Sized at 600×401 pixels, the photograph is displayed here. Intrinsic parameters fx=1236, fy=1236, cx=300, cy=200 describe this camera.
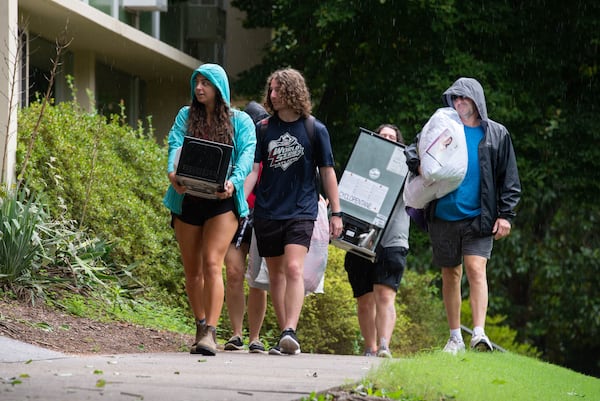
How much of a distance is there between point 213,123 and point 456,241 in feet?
6.90

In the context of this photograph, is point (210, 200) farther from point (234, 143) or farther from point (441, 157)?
point (441, 157)

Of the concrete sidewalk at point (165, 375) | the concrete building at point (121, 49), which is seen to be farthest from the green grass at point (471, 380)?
the concrete building at point (121, 49)

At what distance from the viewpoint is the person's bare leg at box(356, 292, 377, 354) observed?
35.2 ft

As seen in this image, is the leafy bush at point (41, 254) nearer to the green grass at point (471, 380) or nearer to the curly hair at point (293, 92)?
the curly hair at point (293, 92)

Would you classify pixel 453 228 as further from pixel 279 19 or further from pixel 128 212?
pixel 279 19

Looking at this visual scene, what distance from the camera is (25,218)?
35.4 feet

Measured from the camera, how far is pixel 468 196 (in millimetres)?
9367

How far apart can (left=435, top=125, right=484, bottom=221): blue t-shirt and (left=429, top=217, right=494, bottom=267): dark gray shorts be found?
0.19ft

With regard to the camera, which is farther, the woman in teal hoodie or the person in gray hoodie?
the person in gray hoodie

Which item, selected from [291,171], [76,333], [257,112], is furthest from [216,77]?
[76,333]

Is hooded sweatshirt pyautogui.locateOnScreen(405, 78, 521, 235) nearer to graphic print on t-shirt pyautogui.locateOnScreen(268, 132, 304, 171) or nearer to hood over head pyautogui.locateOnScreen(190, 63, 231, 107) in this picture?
graphic print on t-shirt pyautogui.locateOnScreen(268, 132, 304, 171)

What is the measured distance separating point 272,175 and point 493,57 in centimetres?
1279

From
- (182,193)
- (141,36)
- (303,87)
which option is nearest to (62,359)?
(182,193)

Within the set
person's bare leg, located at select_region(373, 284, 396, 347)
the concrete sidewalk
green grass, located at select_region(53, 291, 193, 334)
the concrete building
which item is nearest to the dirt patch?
green grass, located at select_region(53, 291, 193, 334)
